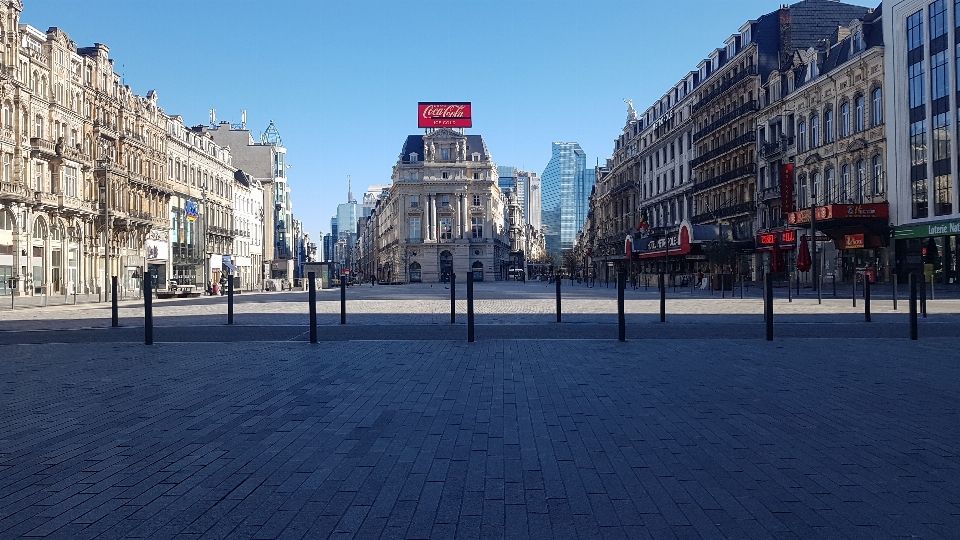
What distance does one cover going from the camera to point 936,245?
3750cm

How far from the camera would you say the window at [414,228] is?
113250 millimetres

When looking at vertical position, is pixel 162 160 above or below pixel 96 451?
above

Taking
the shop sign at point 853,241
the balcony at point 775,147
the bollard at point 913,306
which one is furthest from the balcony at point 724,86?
the bollard at point 913,306

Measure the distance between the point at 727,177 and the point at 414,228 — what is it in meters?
62.9

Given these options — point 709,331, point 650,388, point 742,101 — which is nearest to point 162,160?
point 742,101

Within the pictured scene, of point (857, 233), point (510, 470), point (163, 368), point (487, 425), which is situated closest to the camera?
point (510, 470)

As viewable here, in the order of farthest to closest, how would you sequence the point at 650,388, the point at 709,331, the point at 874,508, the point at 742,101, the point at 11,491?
the point at 742,101 → the point at 709,331 → the point at 650,388 → the point at 11,491 → the point at 874,508

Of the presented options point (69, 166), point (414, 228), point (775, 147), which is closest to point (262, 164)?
point (414, 228)

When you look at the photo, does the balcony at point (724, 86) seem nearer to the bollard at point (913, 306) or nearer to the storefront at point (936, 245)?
the storefront at point (936, 245)

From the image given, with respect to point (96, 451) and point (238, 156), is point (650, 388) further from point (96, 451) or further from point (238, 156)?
point (238, 156)

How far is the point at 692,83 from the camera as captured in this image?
67.1 metres

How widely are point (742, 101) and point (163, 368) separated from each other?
179ft

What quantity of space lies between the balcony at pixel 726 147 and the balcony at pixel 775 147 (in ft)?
5.30

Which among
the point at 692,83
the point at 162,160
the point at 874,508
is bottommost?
the point at 874,508
